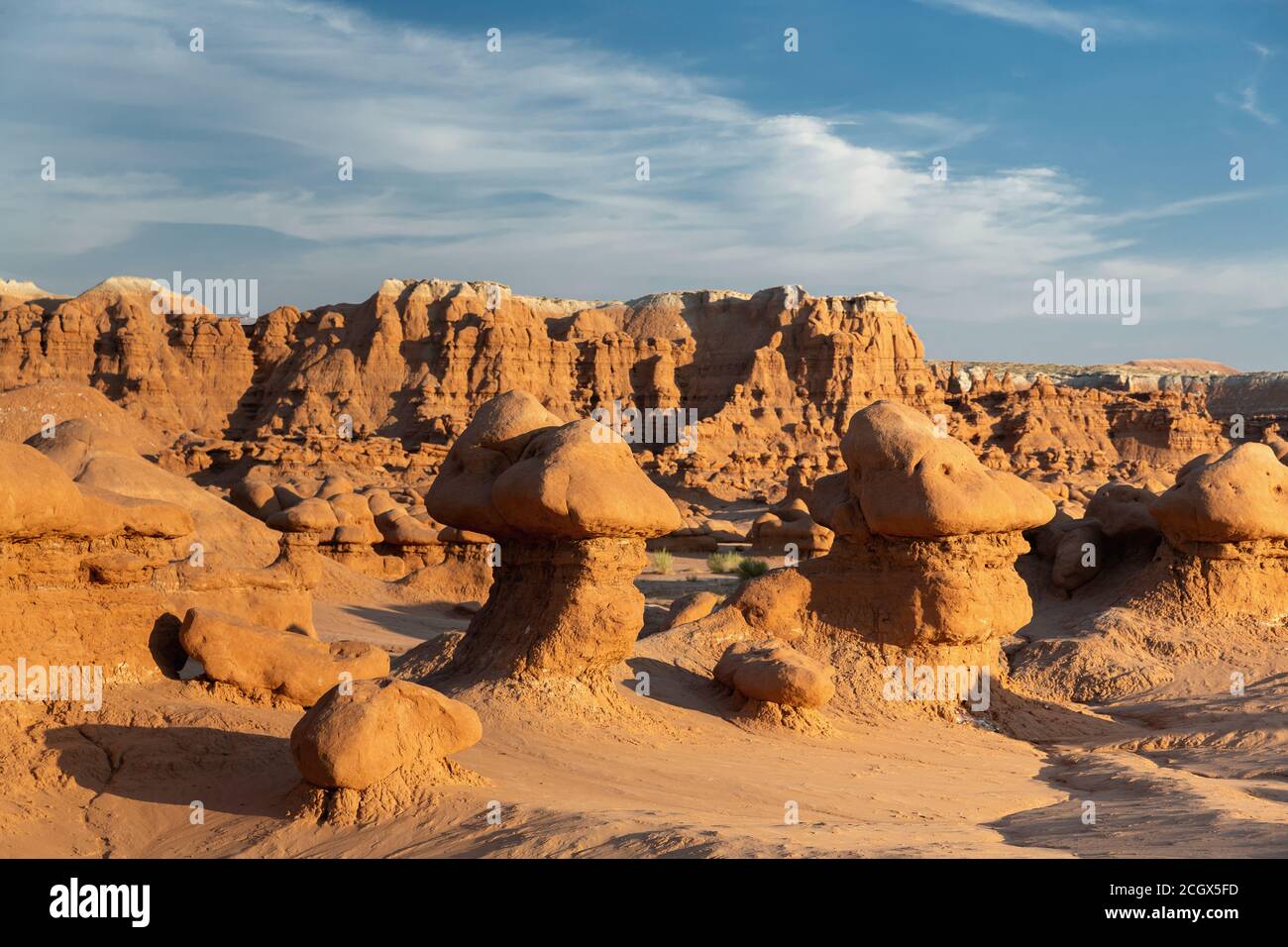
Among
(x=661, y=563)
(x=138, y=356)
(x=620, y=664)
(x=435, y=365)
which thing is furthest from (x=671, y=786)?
(x=138, y=356)

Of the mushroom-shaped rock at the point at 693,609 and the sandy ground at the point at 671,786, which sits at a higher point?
A: the mushroom-shaped rock at the point at 693,609

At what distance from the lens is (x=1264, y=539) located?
12883 millimetres

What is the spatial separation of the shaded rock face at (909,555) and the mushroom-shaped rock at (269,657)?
3.74 metres

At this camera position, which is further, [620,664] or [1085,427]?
[1085,427]

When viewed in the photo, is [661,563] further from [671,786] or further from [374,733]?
[374,733]

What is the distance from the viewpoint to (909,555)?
10312 millimetres

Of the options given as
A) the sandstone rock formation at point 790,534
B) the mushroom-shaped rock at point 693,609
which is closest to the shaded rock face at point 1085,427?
the sandstone rock formation at point 790,534

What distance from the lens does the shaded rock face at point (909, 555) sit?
398 inches

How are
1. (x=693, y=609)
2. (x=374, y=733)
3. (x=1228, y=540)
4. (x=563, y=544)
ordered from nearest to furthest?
(x=374, y=733) < (x=563, y=544) < (x=693, y=609) < (x=1228, y=540)

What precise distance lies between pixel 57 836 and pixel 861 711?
591 centimetres

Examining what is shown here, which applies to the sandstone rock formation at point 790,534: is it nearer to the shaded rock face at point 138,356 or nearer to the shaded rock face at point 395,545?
the shaded rock face at point 395,545

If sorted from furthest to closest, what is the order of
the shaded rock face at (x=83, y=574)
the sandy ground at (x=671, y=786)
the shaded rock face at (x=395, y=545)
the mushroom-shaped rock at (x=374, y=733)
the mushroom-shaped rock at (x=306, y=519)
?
the shaded rock face at (x=395, y=545)
the mushroom-shaped rock at (x=306, y=519)
the shaded rock face at (x=83, y=574)
the mushroom-shaped rock at (x=374, y=733)
the sandy ground at (x=671, y=786)

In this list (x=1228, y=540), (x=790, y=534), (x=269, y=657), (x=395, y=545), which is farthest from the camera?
(x=790, y=534)

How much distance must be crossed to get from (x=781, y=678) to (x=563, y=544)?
188cm
